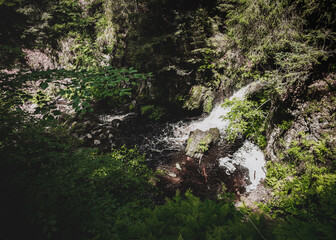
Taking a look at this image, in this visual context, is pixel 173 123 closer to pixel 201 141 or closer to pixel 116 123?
pixel 201 141

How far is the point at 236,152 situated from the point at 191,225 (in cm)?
479

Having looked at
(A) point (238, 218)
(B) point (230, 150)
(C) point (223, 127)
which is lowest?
(B) point (230, 150)

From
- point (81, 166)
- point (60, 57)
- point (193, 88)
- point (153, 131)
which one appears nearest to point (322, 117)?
point (193, 88)

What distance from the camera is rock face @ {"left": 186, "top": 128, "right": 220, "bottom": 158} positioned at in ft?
22.1

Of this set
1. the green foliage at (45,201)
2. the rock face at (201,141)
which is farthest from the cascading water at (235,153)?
the green foliage at (45,201)

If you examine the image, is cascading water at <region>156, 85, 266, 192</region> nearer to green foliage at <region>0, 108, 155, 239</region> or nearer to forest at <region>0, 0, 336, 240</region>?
forest at <region>0, 0, 336, 240</region>

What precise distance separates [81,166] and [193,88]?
6.93 meters

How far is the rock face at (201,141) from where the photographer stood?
6.73 metres

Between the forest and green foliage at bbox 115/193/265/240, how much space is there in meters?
0.02

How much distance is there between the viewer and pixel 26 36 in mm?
10734

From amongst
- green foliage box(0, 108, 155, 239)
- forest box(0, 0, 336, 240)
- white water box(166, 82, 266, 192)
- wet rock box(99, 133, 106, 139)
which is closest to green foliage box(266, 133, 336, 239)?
forest box(0, 0, 336, 240)

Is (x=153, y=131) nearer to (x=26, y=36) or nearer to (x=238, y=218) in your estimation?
(x=238, y=218)

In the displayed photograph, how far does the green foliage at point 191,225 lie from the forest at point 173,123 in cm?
2

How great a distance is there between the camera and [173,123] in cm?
891
